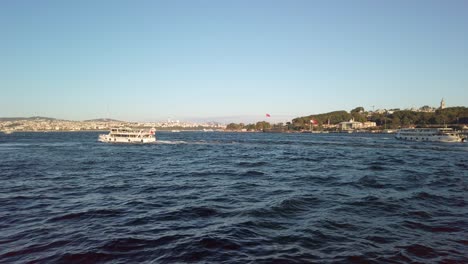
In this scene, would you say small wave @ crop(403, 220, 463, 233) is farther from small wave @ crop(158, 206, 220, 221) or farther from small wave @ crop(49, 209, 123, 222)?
small wave @ crop(49, 209, 123, 222)

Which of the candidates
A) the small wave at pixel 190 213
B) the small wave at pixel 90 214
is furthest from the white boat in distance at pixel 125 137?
the small wave at pixel 190 213

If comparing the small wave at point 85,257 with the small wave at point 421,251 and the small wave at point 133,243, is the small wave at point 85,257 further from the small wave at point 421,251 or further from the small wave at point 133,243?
the small wave at point 421,251

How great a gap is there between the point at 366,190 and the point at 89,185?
19.4 m

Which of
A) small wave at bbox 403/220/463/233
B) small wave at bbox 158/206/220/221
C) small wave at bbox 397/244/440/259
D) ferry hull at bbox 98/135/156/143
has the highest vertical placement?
ferry hull at bbox 98/135/156/143

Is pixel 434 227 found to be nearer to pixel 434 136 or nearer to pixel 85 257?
pixel 85 257

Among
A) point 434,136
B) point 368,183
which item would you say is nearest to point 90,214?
point 368,183

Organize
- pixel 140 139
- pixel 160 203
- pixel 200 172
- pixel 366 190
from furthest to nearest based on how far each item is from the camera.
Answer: pixel 140 139
pixel 200 172
pixel 366 190
pixel 160 203

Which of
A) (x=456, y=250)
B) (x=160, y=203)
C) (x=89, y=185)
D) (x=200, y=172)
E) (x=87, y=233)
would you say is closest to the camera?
(x=456, y=250)

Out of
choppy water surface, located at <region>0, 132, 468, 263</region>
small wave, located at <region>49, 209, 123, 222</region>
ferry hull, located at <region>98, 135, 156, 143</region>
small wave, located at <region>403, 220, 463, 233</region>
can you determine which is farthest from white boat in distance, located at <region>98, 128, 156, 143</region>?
small wave, located at <region>403, 220, 463, 233</region>

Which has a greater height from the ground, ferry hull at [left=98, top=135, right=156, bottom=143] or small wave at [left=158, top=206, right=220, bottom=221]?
ferry hull at [left=98, top=135, right=156, bottom=143]

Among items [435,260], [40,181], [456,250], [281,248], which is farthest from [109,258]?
[40,181]

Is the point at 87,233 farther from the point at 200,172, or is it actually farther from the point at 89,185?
the point at 200,172

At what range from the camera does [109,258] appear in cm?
877

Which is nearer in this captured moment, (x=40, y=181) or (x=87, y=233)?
(x=87, y=233)
